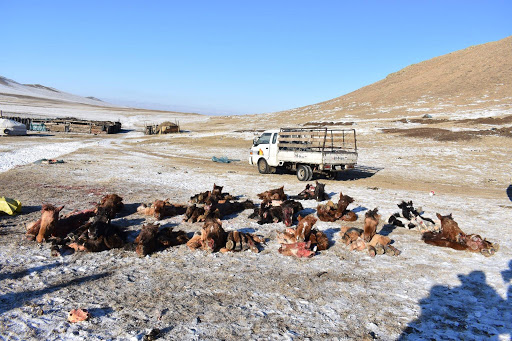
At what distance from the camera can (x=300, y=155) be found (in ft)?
53.7

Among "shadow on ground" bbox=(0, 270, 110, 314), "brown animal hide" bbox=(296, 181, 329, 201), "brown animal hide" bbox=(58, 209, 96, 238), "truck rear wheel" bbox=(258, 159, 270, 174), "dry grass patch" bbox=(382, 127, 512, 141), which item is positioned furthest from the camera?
"dry grass patch" bbox=(382, 127, 512, 141)

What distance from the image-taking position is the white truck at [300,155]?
1572cm

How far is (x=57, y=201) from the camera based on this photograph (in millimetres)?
11375

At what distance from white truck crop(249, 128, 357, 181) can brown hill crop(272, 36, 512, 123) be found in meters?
38.9

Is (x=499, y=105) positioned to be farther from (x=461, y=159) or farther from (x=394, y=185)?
(x=394, y=185)

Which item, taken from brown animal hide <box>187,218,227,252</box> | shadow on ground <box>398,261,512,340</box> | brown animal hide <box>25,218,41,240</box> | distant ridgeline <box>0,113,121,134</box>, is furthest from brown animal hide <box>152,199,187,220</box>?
distant ridgeline <box>0,113,121,134</box>

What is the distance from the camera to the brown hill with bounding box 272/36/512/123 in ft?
182

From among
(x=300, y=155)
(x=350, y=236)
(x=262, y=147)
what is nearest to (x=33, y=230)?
(x=350, y=236)

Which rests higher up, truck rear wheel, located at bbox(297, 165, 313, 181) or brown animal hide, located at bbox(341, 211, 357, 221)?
truck rear wheel, located at bbox(297, 165, 313, 181)

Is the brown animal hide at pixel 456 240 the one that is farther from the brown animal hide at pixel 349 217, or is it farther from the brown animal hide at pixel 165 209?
the brown animal hide at pixel 165 209

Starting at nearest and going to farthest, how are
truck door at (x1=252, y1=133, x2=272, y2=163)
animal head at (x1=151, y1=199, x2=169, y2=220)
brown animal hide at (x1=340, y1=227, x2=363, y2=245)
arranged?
brown animal hide at (x1=340, y1=227, x2=363, y2=245) → animal head at (x1=151, y1=199, x2=169, y2=220) → truck door at (x1=252, y1=133, x2=272, y2=163)

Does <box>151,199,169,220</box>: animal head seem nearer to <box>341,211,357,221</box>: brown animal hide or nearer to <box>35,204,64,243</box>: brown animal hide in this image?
<box>35,204,64,243</box>: brown animal hide

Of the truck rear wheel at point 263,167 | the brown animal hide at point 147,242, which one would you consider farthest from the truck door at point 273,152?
the brown animal hide at point 147,242

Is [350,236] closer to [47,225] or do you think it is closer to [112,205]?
[112,205]
